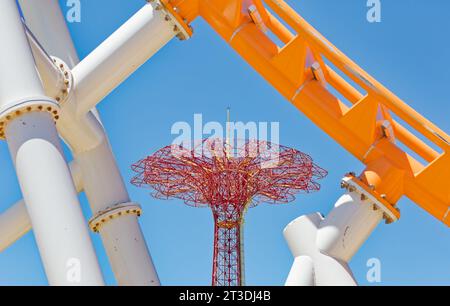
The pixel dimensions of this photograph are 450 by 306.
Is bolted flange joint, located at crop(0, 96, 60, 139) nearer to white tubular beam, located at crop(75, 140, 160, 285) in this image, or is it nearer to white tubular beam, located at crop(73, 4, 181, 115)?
white tubular beam, located at crop(73, 4, 181, 115)

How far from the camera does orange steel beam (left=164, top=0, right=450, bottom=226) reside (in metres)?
10.9

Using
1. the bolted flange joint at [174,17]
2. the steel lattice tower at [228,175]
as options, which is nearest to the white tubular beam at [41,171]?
the bolted flange joint at [174,17]

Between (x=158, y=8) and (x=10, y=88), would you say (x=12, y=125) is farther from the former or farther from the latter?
(x=158, y=8)

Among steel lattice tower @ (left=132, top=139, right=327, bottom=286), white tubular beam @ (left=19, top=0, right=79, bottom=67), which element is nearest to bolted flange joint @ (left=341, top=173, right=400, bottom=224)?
white tubular beam @ (left=19, top=0, right=79, bottom=67)

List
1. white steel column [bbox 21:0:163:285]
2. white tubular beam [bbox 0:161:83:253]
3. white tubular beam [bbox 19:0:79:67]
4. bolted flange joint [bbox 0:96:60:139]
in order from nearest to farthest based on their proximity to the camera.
Answer: bolted flange joint [bbox 0:96:60:139] < white steel column [bbox 21:0:163:285] < white tubular beam [bbox 19:0:79:67] < white tubular beam [bbox 0:161:83:253]

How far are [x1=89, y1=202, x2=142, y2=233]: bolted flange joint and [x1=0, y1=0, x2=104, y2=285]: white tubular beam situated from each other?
3.14 meters

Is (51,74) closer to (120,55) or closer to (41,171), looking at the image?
(120,55)

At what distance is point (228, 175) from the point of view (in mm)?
36562

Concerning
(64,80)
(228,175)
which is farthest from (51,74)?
(228,175)

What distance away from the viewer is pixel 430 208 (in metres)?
11.2

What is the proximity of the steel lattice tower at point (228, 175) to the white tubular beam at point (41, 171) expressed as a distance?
2556 cm

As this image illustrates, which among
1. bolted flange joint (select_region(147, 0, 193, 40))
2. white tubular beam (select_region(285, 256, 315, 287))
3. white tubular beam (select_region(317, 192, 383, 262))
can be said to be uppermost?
bolted flange joint (select_region(147, 0, 193, 40))

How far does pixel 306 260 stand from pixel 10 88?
4.48 metres
